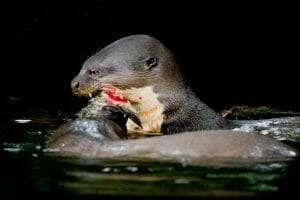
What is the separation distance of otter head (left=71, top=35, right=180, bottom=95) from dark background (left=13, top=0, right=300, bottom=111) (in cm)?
837

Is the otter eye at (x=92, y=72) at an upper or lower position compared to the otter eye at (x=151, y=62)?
lower

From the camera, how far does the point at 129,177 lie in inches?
147

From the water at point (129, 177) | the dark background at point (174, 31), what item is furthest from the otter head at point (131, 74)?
the dark background at point (174, 31)

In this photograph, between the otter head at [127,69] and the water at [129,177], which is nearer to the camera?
the water at [129,177]

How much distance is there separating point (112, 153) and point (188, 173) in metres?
0.60

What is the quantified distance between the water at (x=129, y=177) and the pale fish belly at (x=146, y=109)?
1.52 m

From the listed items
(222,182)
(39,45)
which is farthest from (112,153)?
(39,45)

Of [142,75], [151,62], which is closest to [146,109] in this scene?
[142,75]

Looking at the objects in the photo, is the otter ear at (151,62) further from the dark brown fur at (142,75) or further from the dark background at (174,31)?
the dark background at (174,31)

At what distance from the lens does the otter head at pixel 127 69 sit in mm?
6398

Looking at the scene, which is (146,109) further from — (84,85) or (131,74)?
(84,85)

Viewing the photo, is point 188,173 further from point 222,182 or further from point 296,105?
point 296,105

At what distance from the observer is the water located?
3357mm

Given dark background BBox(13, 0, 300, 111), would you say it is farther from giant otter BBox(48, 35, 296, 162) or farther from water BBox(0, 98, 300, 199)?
water BBox(0, 98, 300, 199)
